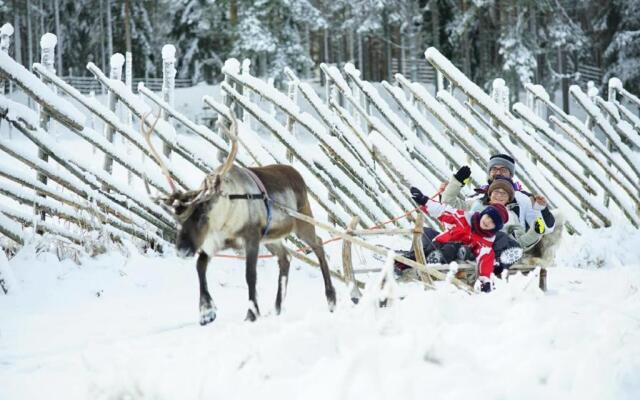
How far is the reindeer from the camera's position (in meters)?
3.28

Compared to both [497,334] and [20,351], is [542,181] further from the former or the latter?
[20,351]

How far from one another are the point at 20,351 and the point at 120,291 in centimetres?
142

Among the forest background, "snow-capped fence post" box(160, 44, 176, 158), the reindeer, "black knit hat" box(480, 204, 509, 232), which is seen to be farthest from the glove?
the forest background

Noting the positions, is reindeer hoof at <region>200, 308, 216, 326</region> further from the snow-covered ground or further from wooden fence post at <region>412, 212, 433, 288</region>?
wooden fence post at <region>412, 212, 433, 288</region>

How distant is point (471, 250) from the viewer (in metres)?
4.71

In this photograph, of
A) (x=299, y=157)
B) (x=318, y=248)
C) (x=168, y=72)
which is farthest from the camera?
(x=168, y=72)

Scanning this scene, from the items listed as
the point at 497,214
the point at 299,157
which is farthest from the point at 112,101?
the point at 497,214

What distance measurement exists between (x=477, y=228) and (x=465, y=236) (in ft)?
0.47

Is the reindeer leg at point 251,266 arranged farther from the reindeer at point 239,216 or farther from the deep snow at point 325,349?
the deep snow at point 325,349

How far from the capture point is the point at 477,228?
4516 mm

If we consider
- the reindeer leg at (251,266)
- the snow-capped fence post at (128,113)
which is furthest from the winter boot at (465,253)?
the snow-capped fence post at (128,113)

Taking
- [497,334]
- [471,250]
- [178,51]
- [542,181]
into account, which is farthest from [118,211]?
[178,51]

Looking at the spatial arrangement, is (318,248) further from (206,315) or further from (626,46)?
(626,46)

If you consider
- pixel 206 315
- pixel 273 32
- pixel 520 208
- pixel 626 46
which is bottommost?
pixel 206 315
